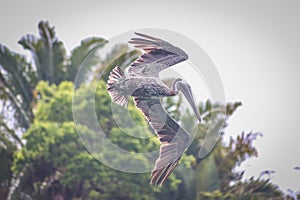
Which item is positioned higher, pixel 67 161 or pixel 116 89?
pixel 67 161

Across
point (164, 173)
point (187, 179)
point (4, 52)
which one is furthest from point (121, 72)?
point (4, 52)

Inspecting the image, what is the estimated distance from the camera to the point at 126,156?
1623 cm

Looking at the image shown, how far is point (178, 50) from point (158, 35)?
17cm

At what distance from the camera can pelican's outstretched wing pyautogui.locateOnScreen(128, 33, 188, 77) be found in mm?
4289

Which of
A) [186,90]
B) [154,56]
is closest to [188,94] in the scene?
[186,90]

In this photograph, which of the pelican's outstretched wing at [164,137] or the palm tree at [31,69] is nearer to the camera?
the pelican's outstretched wing at [164,137]

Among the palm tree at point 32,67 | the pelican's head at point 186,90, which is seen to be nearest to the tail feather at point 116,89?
the pelican's head at point 186,90

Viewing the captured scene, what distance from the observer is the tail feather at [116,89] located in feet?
13.9

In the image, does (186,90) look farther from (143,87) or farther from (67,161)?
(67,161)

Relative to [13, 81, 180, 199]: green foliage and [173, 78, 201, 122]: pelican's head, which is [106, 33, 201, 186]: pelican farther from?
[13, 81, 180, 199]: green foliage

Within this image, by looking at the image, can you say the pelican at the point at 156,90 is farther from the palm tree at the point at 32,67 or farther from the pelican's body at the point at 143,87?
the palm tree at the point at 32,67

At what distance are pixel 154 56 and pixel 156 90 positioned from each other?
31 cm

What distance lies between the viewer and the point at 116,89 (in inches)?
167

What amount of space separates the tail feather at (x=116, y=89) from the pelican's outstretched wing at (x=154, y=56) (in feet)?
0.25
